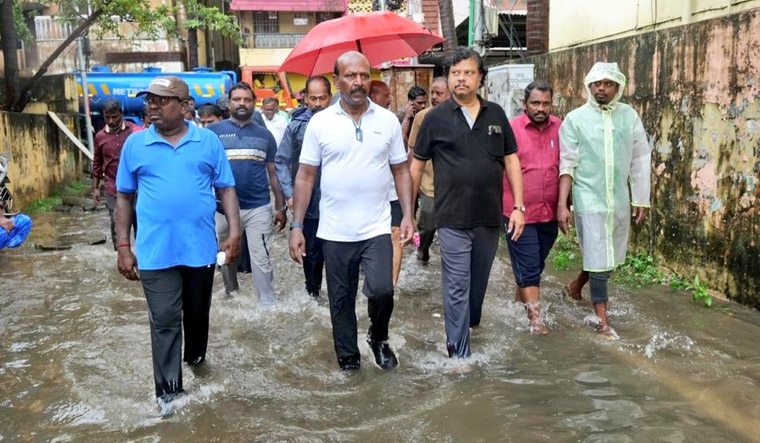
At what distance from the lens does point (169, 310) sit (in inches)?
154

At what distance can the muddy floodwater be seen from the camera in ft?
12.1

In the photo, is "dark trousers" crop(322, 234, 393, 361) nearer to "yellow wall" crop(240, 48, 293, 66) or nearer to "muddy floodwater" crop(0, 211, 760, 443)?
"muddy floodwater" crop(0, 211, 760, 443)

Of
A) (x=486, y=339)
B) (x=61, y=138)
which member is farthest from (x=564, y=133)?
(x=61, y=138)

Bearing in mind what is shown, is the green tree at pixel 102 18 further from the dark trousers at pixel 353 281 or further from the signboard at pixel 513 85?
the dark trousers at pixel 353 281

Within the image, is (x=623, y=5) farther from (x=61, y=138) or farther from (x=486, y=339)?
(x=61, y=138)

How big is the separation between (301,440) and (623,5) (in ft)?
21.6

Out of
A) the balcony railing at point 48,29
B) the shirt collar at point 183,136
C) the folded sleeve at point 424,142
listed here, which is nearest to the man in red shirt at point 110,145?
the shirt collar at point 183,136

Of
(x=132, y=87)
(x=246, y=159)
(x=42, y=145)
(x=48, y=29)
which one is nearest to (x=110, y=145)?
(x=246, y=159)

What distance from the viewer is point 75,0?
15578 millimetres

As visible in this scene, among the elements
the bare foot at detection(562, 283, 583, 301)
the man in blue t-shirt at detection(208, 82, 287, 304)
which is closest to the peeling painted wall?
the bare foot at detection(562, 283, 583, 301)

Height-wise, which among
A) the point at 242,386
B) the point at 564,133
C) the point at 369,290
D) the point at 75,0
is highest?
the point at 75,0

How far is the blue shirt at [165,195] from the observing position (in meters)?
3.89

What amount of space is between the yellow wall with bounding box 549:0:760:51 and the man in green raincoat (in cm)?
211

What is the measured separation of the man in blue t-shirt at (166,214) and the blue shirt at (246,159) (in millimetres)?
1879
